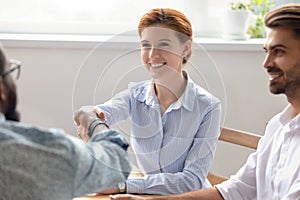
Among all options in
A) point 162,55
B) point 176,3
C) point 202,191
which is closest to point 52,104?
point 176,3

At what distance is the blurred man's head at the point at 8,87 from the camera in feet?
2.64

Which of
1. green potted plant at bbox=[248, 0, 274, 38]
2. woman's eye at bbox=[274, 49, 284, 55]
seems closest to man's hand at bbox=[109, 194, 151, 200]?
woman's eye at bbox=[274, 49, 284, 55]

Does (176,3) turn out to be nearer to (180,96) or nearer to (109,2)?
(109,2)

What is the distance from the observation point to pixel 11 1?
2.46m

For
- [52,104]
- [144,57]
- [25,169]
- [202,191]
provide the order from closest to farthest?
[25,169]
[144,57]
[202,191]
[52,104]

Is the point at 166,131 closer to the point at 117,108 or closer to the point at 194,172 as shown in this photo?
the point at 117,108

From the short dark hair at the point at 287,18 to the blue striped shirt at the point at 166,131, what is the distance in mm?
234

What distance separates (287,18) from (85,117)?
Answer: 57cm

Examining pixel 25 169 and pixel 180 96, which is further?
pixel 180 96

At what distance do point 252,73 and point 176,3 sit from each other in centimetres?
41

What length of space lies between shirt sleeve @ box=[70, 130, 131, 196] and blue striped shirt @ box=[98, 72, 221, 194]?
32 cm

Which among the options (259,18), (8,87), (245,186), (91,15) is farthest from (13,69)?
(259,18)

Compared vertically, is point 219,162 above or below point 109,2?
below

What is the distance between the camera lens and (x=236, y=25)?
8.00 feet
